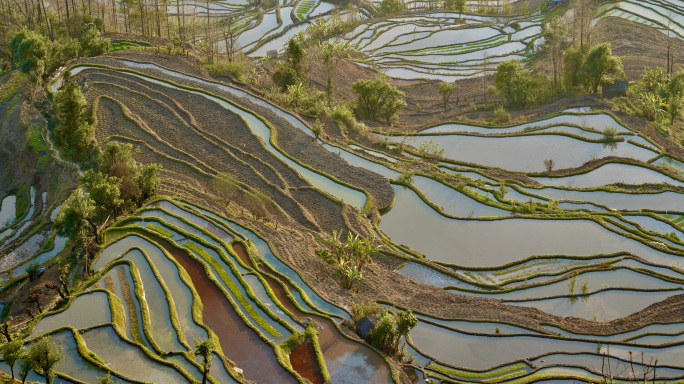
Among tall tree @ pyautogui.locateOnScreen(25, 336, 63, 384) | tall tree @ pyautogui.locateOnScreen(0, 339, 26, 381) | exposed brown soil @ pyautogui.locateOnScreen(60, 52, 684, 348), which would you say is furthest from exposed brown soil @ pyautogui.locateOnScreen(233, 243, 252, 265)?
tall tree @ pyautogui.locateOnScreen(0, 339, 26, 381)

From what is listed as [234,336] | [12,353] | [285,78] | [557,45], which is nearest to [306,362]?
[234,336]

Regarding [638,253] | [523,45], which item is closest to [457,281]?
[638,253]

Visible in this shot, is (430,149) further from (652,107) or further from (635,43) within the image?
(635,43)

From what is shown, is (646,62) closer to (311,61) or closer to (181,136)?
(311,61)

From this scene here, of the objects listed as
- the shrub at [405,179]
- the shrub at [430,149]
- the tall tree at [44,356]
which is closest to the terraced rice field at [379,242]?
the shrub at [405,179]

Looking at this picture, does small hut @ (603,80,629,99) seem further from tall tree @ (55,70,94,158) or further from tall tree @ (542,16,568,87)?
tall tree @ (55,70,94,158)

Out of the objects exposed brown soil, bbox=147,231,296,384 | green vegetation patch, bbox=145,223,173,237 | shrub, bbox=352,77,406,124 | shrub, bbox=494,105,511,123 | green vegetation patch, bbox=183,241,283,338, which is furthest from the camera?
shrub, bbox=494,105,511,123

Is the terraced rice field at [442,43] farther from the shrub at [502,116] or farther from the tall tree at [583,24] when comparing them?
the shrub at [502,116]
